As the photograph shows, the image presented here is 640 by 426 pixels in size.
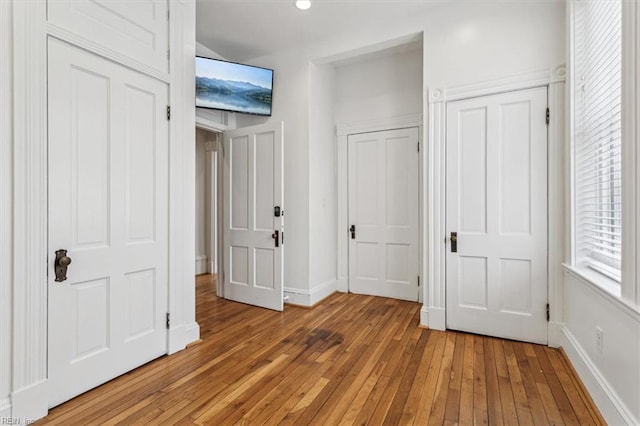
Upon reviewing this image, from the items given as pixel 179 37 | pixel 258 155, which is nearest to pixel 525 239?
pixel 258 155

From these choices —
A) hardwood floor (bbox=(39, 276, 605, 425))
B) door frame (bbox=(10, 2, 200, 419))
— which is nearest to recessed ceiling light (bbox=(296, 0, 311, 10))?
door frame (bbox=(10, 2, 200, 419))

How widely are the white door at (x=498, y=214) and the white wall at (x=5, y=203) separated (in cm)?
310

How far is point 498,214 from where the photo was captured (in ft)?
9.07

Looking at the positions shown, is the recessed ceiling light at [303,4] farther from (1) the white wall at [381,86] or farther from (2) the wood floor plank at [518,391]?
(2) the wood floor plank at [518,391]

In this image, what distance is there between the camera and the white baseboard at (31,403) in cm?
163

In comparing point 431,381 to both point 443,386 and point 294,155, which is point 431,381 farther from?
point 294,155

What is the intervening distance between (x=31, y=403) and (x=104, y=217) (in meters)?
1.07

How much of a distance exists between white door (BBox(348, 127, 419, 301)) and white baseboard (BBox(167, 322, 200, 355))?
2.15 metres

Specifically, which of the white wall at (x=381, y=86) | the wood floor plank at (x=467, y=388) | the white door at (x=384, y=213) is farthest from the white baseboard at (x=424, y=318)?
the white wall at (x=381, y=86)

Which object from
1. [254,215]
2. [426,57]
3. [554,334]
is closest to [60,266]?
[254,215]

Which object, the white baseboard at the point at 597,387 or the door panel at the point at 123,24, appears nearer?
the white baseboard at the point at 597,387

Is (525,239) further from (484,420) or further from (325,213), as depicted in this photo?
(325,213)

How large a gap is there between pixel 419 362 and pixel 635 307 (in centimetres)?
134

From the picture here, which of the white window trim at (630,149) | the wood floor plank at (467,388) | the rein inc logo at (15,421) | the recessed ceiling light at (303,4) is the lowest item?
the wood floor plank at (467,388)
